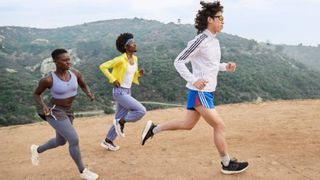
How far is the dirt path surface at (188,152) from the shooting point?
17.4ft

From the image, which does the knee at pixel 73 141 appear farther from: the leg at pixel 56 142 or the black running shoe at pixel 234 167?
the black running shoe at pixel 234 167

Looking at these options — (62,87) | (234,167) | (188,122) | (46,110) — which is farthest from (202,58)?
(46,110)

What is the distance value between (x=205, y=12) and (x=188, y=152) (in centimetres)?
225

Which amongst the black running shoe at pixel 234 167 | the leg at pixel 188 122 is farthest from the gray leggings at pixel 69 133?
the black running shoe at pixel 234 167

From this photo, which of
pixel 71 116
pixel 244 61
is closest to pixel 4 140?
pixel 71 116

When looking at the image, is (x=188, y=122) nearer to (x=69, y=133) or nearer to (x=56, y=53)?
(x=69, y=133)

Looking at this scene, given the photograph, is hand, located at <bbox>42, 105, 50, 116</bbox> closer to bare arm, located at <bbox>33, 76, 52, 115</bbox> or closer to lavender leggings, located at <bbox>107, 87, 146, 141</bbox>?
bare arm, located at <bbox>33, 76, 52, 115</bbox>

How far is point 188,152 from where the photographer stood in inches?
250

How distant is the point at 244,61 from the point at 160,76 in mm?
21091

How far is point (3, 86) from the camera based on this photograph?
120 ft

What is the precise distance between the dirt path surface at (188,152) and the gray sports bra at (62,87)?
43.6 inches

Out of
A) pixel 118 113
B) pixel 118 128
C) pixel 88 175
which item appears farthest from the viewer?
pixel 118 113

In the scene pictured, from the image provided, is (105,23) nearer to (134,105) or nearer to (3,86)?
(3,86)

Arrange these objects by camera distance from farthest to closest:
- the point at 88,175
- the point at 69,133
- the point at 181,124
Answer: the point at 181,124 → the point at 88,175 → the point at 69,133
